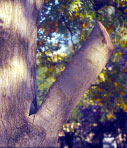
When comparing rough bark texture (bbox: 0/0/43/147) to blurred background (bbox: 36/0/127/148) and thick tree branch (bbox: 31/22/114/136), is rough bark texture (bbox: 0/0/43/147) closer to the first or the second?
thick tree branch (bbox: 31/22/114/136)

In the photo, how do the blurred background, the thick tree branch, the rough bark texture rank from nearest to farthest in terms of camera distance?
the rough bark texture → the thick tree branch → the blurred background

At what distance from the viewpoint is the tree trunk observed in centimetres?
203

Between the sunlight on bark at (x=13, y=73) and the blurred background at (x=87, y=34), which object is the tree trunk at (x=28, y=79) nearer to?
A: the sunlight on bark at (x=13, y=73)

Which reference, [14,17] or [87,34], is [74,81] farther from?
[87,34]

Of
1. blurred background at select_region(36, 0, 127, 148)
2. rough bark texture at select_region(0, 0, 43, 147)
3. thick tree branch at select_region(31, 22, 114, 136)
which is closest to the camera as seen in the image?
Answer: rough bark texture at select_region(0, 0, 43, 147)

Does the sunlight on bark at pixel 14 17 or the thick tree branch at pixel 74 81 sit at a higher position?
the sunlight on bark at pixel 14 17

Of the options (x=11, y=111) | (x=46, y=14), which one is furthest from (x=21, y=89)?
(x=46, y=14)

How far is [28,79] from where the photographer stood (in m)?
2.22

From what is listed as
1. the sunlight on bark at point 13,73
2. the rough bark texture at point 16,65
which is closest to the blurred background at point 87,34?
the rough bark texture at point 16,65

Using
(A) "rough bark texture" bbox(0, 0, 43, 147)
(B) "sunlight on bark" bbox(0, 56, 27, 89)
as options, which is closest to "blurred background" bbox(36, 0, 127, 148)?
(A) "rough bark texture" bbox(0, 0, 43, 147)

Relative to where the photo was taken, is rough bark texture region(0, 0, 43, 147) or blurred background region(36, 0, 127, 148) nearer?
rough bark texture region(0, 0, 43, 147)

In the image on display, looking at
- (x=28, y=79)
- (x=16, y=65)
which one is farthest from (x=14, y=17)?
(x=28, y=79)

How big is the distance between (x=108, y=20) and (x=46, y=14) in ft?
4.84

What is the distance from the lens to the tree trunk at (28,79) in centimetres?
203
